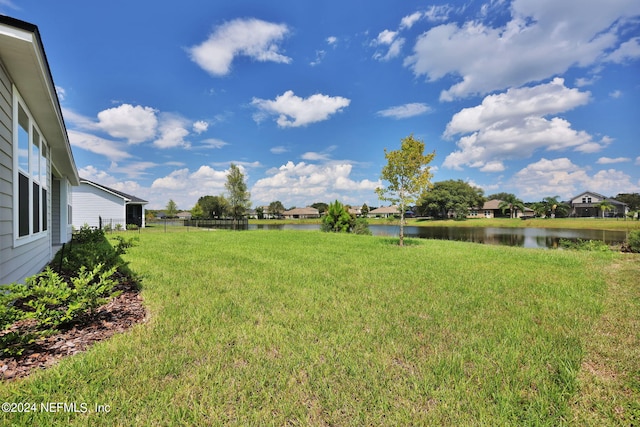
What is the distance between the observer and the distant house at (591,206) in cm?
6356

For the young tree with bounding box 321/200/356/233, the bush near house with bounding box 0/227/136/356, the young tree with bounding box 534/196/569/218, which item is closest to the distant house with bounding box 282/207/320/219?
the young tree with bounding box 534/196/569/218

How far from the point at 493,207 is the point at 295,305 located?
8297cm

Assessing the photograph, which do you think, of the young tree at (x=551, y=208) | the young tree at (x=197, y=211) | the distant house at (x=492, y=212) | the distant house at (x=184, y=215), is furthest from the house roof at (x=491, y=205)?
the distant house at (x=184, y=215)

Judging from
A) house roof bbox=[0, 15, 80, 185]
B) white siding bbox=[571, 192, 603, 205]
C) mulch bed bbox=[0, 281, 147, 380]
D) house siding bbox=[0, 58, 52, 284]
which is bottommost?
mulch bed bbox=[0, 281, 147, 380]

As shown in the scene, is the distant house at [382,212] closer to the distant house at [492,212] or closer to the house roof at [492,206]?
the distant house at [492,212]

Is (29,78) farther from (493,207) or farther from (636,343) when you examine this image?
(493,207)

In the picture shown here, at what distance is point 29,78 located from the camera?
4.23 m

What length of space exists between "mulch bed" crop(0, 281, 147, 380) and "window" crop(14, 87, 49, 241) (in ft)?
6.49

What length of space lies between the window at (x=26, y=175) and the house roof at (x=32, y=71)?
18 cm

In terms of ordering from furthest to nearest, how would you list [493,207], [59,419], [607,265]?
[493,207]
[607,265]
[59,419]

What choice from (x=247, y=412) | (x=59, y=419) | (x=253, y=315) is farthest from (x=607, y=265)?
(x=59, y=419)

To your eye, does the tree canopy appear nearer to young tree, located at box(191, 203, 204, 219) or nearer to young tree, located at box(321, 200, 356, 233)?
young tree, located at box(321, 200, 356, 233)

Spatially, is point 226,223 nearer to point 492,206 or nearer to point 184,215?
point 492,206

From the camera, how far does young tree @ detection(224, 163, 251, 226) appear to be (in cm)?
3434
